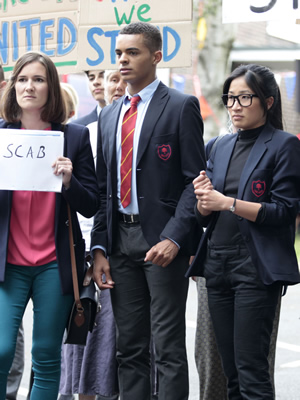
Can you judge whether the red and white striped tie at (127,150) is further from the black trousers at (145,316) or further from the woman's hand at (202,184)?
the woman's hand at (202,184)

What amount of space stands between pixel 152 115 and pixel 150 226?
58cm

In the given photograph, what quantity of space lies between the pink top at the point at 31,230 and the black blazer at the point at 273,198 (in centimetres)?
95

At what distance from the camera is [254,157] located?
3.77m

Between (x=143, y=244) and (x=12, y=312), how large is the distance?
743mm

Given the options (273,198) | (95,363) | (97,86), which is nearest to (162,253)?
(273,198)

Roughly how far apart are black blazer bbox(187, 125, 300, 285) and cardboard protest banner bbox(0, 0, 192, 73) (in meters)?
1.42

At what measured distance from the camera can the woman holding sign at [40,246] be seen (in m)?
3.75

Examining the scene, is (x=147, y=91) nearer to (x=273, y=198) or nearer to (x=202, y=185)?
(x=202, y=185)

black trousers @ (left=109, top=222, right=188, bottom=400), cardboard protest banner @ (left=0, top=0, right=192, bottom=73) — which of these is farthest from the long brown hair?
cardboard protest banner @ (left=0, top=0, right=192, bottom=73)

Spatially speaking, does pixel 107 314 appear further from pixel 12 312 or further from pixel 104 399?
pixel 12 312

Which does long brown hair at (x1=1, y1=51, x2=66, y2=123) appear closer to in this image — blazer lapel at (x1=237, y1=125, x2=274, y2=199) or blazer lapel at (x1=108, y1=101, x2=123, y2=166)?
blazer lapel at (x1=108, y1=101, x2=123, y2=166)

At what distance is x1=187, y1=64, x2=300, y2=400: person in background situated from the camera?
12.0ft

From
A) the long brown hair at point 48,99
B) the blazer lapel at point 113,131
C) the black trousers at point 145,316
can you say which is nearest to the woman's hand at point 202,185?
the black trousers at point 145,316

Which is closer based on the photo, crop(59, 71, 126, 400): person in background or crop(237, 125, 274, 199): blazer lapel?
crop(237, 125, 274, 199): blazer lapel
